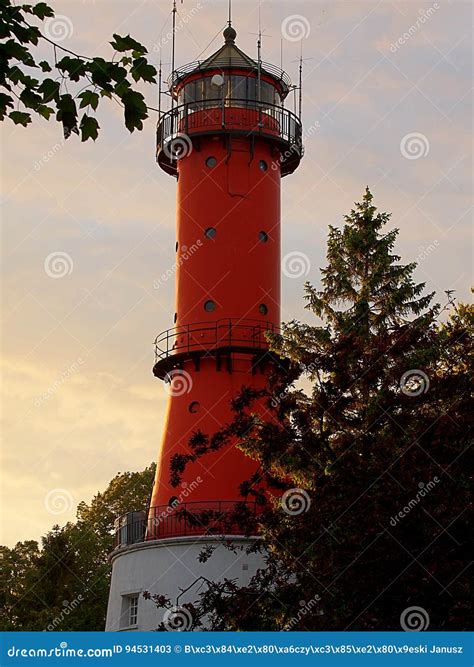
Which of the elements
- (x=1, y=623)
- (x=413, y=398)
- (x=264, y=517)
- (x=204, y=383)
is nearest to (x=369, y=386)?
(x=413, y=398)

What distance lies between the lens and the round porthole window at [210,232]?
39188 millimetres

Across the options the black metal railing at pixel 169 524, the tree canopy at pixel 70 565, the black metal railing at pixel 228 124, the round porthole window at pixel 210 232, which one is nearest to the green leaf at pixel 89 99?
the black metal railing at pixel 169 524

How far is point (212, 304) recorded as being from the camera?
38.2 metres

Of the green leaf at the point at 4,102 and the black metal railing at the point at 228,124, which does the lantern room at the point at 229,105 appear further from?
the green leaf at the point at 4,102

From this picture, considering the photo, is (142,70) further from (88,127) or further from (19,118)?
(19,118)

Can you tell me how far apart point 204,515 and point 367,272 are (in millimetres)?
9460

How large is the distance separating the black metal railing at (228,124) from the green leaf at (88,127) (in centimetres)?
2912

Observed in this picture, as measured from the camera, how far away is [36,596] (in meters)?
54.8

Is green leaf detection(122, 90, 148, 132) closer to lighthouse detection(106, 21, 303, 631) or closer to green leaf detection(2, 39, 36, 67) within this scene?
green leaf detection(2, 39, 36, 67)

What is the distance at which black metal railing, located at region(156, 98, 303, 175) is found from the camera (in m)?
40.0

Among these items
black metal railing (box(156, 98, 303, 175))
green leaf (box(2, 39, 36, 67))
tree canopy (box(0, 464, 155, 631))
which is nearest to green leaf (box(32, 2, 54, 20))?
green leaf (box(2, 39, 36, 67))

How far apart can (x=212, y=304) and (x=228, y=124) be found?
637cm

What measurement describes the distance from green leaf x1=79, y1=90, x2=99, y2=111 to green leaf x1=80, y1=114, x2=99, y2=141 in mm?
105
